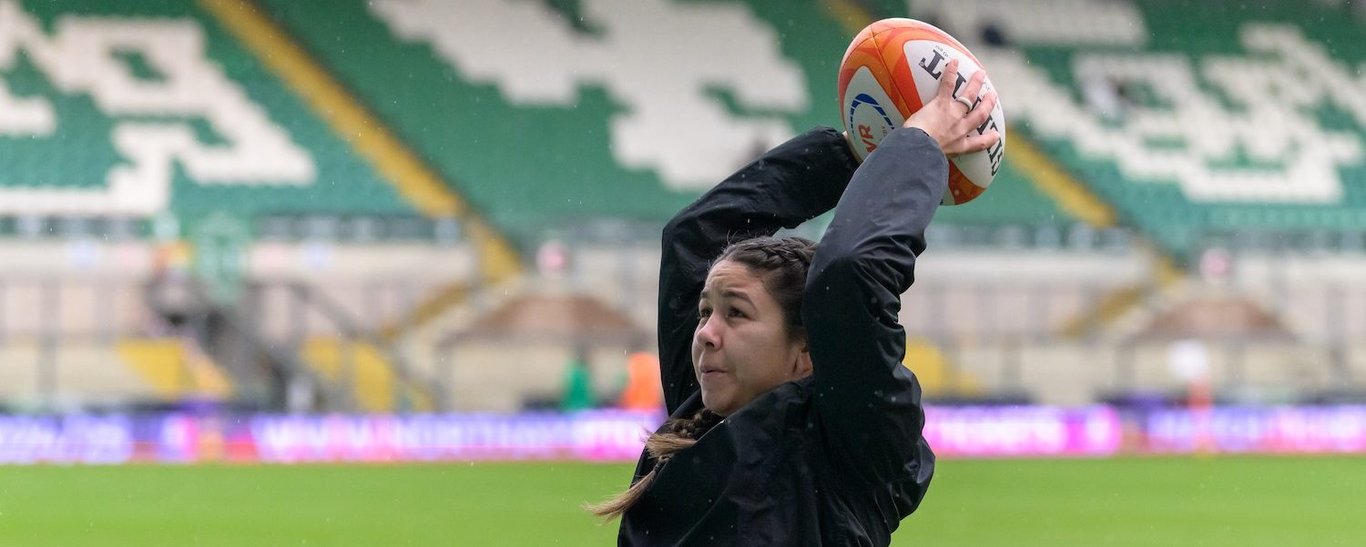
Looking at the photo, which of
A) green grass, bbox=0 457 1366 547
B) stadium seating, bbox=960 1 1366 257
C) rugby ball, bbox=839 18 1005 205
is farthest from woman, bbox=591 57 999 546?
stadium seating, bbox=960 1 1366 257

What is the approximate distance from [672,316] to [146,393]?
18.5 meters

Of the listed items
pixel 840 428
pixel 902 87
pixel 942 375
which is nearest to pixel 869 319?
pixel 840 428

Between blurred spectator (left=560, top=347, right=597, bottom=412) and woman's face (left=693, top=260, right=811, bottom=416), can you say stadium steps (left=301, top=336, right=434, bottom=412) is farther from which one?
woman's face (left=693, top=260, right=811, bottom=416)

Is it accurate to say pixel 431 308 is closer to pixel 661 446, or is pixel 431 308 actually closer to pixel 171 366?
pixel 171 366

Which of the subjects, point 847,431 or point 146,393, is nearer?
point 847,431

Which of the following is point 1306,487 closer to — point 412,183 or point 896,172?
point 412,183

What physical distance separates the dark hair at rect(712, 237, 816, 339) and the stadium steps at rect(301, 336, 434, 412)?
18.6 m

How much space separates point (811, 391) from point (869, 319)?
A: 0.76ft

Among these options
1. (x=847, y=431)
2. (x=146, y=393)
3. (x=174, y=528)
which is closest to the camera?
(x=847, y=431)

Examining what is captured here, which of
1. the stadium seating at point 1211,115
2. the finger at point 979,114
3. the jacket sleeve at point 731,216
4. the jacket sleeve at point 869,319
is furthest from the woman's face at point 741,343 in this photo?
the stadium seating at point 1211,115

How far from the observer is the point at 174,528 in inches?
480

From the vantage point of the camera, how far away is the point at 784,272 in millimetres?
2916

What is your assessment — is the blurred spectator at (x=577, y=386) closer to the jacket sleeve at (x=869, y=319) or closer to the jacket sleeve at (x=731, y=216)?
the jacket sleeve at (x=731, y=216)

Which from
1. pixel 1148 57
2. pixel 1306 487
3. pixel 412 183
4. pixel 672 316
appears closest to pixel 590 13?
pixel 412 183
